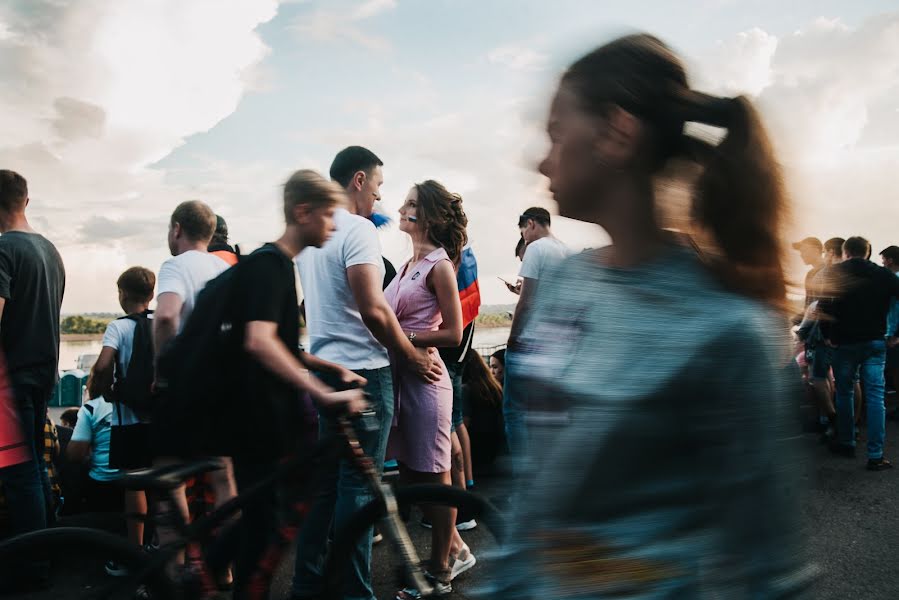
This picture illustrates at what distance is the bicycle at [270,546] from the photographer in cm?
237

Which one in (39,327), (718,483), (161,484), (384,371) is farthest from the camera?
(39,327)

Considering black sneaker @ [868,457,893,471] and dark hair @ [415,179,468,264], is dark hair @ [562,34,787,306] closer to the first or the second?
dark hair @ [415,179,468,264]

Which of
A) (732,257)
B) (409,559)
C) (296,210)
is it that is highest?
(296,210)

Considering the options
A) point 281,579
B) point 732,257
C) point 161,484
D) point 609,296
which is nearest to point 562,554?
point 609,296

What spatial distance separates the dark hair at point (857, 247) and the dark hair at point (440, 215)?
4473mm

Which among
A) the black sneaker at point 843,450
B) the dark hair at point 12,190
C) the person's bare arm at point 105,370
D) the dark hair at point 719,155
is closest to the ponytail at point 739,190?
the dark hair at point 719,155

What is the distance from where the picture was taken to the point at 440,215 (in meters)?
3.41

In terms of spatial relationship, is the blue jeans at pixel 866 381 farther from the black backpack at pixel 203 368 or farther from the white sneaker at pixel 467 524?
the black backpack at pixel 203 368

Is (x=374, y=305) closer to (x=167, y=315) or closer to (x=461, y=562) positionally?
(x=167, y=315)

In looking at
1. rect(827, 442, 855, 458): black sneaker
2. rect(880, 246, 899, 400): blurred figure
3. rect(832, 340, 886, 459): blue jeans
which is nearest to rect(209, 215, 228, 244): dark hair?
rect(832, 340, 886, 459): blue jeans

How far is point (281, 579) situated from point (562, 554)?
349cm

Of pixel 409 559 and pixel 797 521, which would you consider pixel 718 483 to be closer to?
pixel 797 521

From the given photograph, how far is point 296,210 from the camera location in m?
2.66

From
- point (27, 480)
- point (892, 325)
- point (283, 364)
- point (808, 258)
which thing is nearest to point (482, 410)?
point (27, 480)
